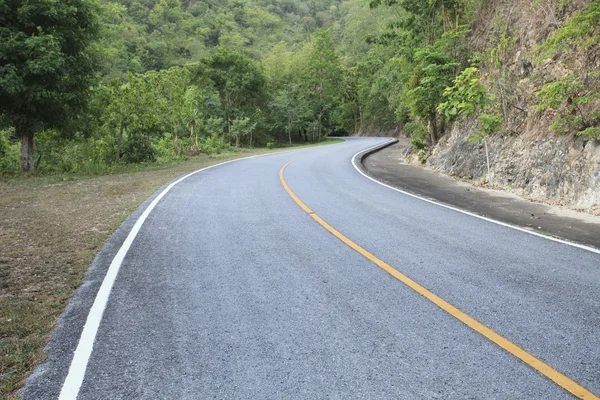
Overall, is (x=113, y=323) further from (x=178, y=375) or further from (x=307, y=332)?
(x=307, y=332)

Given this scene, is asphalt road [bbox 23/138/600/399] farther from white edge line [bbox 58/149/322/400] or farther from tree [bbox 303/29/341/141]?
tree [bbox 303/29/341/141]

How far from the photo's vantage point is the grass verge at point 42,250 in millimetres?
3199

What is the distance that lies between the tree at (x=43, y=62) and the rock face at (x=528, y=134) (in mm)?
14530

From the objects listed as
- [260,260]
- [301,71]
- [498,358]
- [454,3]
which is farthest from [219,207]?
[301,71]

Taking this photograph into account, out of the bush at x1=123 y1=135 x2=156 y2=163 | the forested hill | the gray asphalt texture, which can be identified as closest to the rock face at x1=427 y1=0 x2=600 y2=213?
the gray asphalt texture

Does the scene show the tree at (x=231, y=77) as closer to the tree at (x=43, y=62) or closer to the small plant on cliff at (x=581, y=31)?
the tree at (x=43, y=62)

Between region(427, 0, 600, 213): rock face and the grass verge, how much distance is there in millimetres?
9637

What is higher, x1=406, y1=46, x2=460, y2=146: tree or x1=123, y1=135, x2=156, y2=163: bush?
x1=406, y1=46, x2=460, y2=146: tree

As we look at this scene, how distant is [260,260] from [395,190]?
7140 mm

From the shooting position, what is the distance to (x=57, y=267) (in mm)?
5055

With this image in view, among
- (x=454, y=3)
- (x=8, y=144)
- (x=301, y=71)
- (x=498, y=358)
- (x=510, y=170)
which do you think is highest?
(x=301, y=71)

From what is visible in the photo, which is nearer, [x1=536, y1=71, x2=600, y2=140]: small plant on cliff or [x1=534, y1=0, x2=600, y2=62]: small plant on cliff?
[x1=536, y1=71, x2=600, y2=140]: small plant on cliff

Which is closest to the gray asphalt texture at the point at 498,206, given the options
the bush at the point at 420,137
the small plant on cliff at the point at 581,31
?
the small plant on cliff at the point at 581,31

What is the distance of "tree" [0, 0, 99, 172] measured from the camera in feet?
41.6
